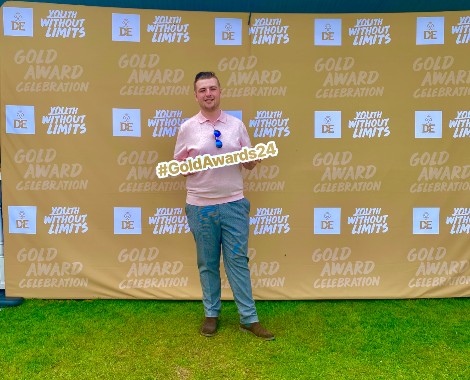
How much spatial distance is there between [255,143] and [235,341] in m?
1.40

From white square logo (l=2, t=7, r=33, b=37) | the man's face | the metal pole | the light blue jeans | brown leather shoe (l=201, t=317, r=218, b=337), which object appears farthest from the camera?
the metal pole

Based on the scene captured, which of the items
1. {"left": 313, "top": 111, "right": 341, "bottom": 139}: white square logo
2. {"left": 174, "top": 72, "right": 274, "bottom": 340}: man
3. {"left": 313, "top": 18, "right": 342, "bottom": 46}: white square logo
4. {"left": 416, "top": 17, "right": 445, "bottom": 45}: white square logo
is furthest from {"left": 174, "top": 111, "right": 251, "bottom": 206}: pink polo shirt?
{"left": 416, "top": 17, "right": 445, "bottom": 45}: white square logo

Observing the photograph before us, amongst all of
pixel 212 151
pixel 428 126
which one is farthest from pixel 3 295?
pixel 428 126

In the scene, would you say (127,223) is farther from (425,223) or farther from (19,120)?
(425,223)

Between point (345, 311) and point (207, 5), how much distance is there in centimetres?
246

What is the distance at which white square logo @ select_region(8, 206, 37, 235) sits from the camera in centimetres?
319

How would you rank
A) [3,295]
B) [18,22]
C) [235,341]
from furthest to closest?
[3,295]
[18,22]
[235,341]

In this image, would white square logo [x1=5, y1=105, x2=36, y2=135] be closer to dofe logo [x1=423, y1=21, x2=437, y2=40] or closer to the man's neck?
the man's neck

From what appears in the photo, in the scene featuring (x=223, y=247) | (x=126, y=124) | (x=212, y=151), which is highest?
(x=126, y=124)

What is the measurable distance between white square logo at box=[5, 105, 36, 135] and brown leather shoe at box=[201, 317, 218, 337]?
1868 mm

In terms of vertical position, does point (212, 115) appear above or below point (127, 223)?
above

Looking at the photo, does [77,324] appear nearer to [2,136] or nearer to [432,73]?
[2,136]

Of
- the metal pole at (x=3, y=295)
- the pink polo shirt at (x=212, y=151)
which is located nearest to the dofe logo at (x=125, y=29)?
the pink polo shirt at (x=212, y=151)

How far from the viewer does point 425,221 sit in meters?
3.25
